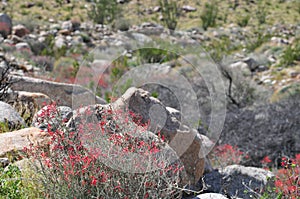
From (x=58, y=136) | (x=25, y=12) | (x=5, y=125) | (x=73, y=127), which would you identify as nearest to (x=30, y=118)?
(x=5, y=125)

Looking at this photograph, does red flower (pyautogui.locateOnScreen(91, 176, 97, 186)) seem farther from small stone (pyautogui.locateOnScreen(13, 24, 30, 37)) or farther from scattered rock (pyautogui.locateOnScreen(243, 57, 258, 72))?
small stone (pyautogui.locateOnScreen(13, 24, 30, 37))

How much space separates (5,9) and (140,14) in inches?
405

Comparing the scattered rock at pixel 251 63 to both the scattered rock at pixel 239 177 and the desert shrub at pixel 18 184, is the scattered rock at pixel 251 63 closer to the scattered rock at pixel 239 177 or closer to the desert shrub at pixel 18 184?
the scattered rock at pixel 239 177

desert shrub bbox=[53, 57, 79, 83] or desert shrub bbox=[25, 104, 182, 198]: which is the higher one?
desert shrub bbox=[25, 104, 182, 198]

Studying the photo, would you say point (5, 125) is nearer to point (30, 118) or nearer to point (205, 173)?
point (30, 118)

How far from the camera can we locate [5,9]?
29828mm

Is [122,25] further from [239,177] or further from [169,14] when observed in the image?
[239,177]

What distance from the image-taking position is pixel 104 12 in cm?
2770

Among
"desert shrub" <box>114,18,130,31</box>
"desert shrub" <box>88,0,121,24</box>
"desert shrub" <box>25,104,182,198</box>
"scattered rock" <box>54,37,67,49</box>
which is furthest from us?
"desert shrub" <box>88,0,121,24</box>

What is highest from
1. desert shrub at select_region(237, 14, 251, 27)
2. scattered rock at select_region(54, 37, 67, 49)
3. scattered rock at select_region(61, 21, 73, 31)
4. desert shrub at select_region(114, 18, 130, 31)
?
scattered rock at select_region(54, 37, 67, 49)

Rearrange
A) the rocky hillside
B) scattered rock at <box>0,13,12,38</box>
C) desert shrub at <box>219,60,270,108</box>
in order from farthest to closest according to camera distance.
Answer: scattered rock at <box>0,13,12,38</box> → desert shrub at <box>219,60,270,108</box> → the rocky hillside

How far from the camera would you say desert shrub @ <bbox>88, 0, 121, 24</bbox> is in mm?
27641

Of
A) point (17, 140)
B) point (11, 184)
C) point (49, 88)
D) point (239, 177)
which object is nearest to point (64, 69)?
point (49, 88)

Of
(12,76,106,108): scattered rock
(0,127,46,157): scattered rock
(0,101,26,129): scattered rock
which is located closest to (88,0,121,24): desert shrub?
(12,76,106,108): scattered rock
